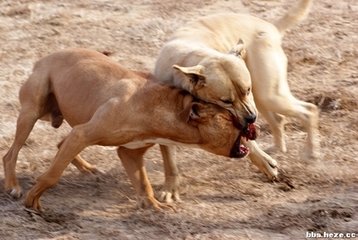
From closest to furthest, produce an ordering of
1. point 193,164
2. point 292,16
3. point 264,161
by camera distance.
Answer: point 264,161, point 193,164, point 292,16

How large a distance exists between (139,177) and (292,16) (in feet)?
8.03

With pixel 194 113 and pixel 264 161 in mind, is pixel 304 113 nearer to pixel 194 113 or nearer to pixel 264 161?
pixel 264 161

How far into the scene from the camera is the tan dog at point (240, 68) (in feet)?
20.1

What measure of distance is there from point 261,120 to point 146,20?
3.15m

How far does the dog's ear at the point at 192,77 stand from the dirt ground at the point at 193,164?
0.98 metres

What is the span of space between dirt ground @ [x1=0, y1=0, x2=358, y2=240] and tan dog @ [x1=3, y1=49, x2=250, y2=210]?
309mm

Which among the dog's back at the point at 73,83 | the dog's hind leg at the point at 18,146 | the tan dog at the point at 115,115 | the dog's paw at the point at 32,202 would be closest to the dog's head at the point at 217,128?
the tan dog at the point at 115,115

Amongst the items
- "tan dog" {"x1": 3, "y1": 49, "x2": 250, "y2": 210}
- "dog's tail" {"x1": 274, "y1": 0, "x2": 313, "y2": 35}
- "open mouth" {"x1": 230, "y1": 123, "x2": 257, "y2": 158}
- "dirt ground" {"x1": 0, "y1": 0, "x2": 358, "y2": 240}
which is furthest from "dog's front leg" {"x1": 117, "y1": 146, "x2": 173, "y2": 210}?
"dog's tail" {"x1": 274, "y1": 0, "x2": 313, "y2": 35}

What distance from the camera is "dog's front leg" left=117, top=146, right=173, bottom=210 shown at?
21.3 feet

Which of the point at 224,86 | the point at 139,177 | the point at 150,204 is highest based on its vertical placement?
the point at 224,86

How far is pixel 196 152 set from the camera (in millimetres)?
7578

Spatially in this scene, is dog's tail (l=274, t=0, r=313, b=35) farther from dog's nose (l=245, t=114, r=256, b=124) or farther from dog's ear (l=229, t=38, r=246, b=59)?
dog's nose (l=245, t=114, r=256, b=124)

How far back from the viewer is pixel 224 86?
20.0 feet

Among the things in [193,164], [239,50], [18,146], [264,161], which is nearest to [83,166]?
[18,146]
